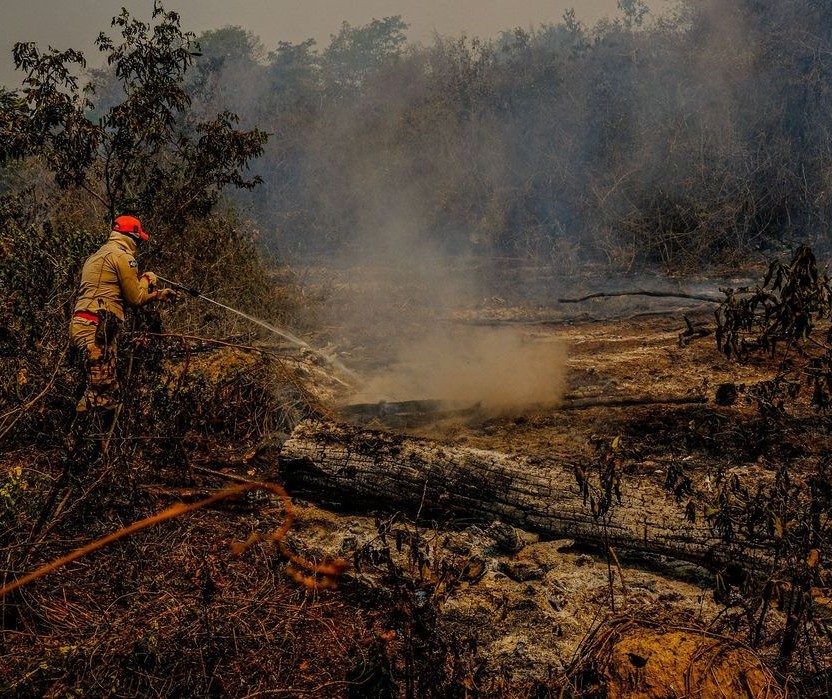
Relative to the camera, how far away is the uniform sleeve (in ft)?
15.3

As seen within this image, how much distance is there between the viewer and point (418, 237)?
12.6 meters

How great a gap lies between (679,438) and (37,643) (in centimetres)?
386

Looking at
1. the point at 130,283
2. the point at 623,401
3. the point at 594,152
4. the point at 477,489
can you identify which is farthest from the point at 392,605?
the point at 594,152

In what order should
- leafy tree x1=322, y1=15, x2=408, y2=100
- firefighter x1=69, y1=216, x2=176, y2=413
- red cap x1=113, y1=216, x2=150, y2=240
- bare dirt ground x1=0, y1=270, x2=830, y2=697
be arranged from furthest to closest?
leafy tree x1=322, y1=15, x2=408, y2=100
red cap x1=113, y1=216, x2=150, y2=240
firefighter x1=69, y1=216, x2=176, y2=413
bare dirt ground x1=0, y1=270, x2=830, y2=697

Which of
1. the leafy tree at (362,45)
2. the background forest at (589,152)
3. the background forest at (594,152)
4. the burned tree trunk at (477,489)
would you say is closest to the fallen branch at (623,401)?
the burned tree trunk at (477,489)

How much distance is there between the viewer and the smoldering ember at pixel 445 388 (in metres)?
2.59

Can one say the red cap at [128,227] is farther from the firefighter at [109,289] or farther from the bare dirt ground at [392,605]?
the bare dirt ground at [392,605]

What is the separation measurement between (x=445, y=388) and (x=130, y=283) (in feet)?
10.2

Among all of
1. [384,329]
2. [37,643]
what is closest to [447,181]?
[384,329]

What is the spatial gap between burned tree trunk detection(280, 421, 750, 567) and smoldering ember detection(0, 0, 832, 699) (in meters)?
0.02

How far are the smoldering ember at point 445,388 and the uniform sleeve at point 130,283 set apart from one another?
0.02 meters

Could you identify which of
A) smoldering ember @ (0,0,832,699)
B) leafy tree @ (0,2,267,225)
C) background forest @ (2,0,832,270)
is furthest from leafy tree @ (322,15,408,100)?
leafy tree @ (0,2,267,225)

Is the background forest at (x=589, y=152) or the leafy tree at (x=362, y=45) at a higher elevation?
the leafy tree at (x=362, y=45)

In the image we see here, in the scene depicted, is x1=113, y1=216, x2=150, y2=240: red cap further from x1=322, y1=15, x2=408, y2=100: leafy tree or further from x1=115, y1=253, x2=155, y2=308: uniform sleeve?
x1=322, y1=15, x2=408, y2=100: leafy tree
